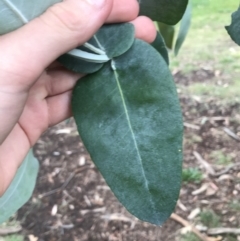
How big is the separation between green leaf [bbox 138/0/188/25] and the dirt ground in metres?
0.72

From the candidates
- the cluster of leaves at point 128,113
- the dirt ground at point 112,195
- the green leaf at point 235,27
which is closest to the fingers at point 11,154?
the cluster of leaves at point 128,113

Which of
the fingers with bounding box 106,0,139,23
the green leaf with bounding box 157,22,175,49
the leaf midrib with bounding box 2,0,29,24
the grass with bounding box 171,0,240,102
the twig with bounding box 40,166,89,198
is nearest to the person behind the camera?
the leaf midrib with bounding box 2,0,29,24

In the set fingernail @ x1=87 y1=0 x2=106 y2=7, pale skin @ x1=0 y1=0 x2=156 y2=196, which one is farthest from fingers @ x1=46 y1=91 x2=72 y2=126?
fingernail @ x1=87 y1=0 x2=106 y2=7

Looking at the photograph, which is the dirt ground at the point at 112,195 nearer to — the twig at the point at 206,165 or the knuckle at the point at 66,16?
the twig at the point at 206,165

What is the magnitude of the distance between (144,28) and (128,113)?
0.15m

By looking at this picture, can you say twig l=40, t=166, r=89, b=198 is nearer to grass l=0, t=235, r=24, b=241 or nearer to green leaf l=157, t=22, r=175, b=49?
grass l=0, t=235, r=24, b=241

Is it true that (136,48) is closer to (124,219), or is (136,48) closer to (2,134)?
(2,134)

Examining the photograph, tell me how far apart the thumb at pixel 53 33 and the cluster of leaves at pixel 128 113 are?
12 mm

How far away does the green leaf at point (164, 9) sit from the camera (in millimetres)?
553

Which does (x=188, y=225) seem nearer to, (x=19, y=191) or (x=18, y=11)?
(x=19, y=191)

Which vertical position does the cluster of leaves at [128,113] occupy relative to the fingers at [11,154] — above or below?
above

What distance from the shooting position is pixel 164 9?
22.3 inches

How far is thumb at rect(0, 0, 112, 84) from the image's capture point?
457 mm

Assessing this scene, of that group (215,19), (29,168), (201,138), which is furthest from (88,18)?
(215,19)
